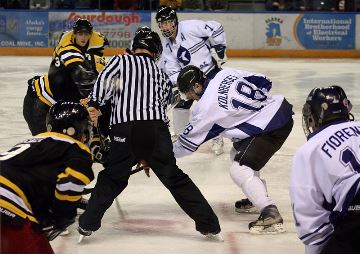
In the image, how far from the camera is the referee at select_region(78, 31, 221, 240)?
165 inches

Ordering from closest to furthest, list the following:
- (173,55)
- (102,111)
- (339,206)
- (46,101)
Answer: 1. (339,206)
2. (102,111)
3. (46,101)
4. (173,55)

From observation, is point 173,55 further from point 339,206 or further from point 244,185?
point 339,206

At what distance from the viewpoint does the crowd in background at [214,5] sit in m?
14.0

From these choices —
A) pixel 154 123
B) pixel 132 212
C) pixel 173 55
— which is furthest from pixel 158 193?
pixel 173 55

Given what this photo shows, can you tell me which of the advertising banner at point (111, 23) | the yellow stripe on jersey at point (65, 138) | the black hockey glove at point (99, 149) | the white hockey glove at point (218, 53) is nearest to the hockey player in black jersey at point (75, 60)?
the black hockey glove at point (99, 149)

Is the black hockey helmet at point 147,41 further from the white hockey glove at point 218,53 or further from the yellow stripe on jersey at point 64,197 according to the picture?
the white hockey glove at point 218,53

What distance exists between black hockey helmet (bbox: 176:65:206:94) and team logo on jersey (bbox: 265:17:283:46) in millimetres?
9593

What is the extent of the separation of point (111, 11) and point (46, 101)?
900cm

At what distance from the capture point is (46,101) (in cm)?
511

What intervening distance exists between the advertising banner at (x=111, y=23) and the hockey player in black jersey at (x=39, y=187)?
11.2m

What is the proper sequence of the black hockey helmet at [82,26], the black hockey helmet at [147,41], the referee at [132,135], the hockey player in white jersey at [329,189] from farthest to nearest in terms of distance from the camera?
the black hockey helmet at [82,26] → the black hockey helmet at [147,41] → the referee at [132,135] → the hockey player in white jersey at [329,189]

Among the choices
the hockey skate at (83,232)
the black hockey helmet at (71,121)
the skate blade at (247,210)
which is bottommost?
the skate blade at (247,210)

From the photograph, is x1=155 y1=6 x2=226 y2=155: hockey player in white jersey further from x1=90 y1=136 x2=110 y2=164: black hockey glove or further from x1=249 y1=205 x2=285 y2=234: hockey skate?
x1=249 y1=205 x2=285 y2=234: hockey skate

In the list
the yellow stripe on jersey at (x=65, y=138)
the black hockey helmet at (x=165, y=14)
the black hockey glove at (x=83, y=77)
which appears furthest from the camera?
the black hockey helmet at (x=165, y=14)
